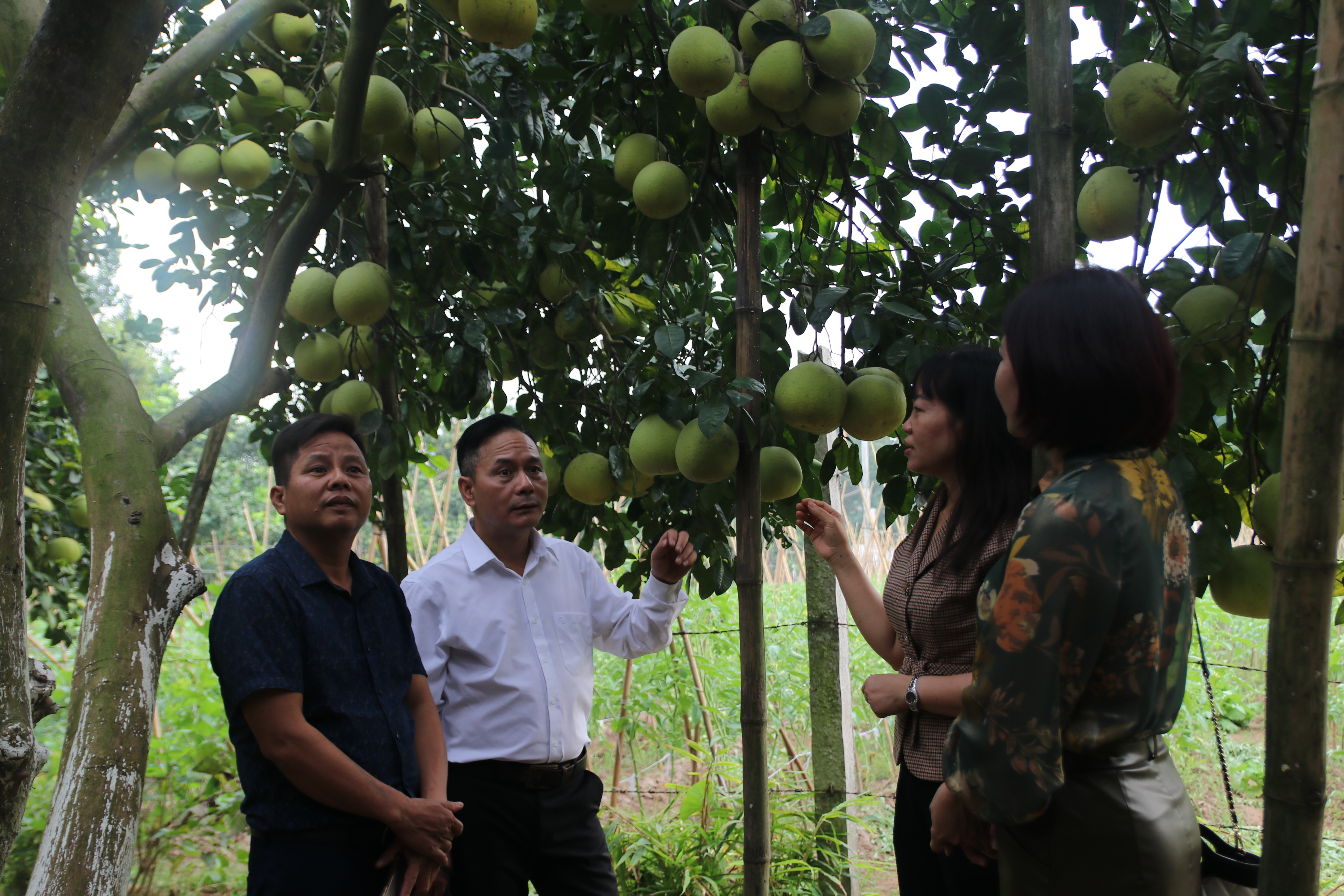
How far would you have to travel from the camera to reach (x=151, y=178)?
217 centimetres

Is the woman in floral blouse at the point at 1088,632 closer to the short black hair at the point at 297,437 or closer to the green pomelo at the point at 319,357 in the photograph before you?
the short black hair at the point at 297,437

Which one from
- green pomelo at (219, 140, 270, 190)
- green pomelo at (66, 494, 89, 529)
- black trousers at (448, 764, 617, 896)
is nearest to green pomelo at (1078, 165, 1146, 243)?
black trousers at (448, 764, 617, 896)

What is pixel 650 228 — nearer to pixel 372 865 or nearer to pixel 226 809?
pixel 372 865

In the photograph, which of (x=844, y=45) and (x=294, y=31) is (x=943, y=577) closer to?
(x=844, y=45)

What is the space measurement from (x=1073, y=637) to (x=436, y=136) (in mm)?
1540

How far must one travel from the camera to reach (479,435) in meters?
1.91

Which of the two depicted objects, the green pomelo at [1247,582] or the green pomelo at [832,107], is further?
the green pomelo at [832,107]

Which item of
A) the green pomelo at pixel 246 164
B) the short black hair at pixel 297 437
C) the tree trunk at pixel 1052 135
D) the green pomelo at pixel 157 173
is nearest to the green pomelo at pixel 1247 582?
the tree trunk at pixel 1052 135

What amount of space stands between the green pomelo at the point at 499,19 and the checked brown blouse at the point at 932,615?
0.99 metres

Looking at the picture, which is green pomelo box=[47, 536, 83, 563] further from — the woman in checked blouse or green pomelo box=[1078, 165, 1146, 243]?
green pomelo box=[1078, 165, 1146, 243]

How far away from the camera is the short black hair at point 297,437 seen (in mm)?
1575

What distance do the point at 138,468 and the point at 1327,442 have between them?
1.50 metres

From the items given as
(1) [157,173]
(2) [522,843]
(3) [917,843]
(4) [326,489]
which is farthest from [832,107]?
(1) [157,173]

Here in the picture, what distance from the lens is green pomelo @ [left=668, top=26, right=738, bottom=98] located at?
1.41 meters
